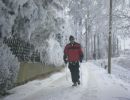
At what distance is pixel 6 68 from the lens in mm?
10500

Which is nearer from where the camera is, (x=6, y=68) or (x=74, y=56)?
(x=6, y=68)

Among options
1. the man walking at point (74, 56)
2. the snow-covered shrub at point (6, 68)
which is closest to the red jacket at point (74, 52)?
the man walking at point (74, 56)

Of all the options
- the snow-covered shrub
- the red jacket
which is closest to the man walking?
the red jacket

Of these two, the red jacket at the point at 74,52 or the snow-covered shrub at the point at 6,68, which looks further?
the red jacket at the point at 74,52

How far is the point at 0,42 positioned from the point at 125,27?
8212mm

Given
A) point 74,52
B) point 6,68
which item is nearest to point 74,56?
point 74,52

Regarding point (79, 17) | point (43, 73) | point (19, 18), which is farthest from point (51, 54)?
point (79, 17)

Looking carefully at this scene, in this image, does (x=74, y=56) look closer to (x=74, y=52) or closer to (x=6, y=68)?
(x=74, y=52)

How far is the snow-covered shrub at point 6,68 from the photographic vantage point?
10367 mm

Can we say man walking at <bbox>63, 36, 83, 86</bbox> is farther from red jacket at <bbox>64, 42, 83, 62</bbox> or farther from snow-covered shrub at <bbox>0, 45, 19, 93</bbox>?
snow-covered shrub at <bbox>0, 45, 19, 93</bbox>

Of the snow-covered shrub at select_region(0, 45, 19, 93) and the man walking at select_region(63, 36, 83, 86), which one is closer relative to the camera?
the snow-covered shrub at select_region(0, 45, 19, 93)

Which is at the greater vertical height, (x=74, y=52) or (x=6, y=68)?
(x=74, y=52)

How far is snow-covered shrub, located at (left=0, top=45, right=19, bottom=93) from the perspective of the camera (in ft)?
34.0

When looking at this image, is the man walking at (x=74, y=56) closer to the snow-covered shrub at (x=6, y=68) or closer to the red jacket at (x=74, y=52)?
the red jacket at (x=74, y=52)
